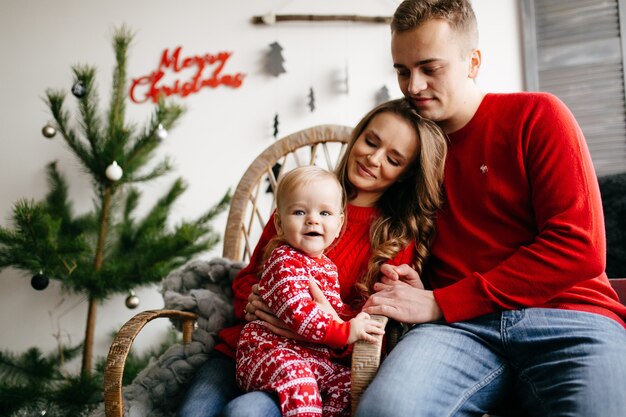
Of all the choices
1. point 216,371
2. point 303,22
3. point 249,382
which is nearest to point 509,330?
point 249,382

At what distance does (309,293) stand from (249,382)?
22 cm

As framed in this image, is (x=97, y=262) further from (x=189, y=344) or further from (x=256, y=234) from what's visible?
(x=189, y=344)

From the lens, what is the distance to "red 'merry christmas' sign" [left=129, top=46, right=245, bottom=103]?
2463 millimetres

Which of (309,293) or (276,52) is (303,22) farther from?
(309,293)

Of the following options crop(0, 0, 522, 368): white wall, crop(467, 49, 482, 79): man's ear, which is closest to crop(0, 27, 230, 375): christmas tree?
crop(0, 0, 522, 368): white wall

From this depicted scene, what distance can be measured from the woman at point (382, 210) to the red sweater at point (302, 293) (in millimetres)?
73

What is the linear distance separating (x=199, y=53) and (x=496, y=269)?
1825 mm

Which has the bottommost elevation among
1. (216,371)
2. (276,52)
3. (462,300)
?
(216,371)

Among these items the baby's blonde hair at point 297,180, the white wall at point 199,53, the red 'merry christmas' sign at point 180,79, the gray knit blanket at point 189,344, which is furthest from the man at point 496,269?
the red 'merry christmas' sign at point 180,79

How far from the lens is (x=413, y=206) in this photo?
1326 mm

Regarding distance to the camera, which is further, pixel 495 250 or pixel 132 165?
pixel 132 165

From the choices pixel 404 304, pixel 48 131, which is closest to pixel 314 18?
pixel 48 131

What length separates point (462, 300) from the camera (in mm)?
1129

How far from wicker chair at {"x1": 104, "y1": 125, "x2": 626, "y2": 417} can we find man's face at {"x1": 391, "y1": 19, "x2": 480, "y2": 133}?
0.50 meters
